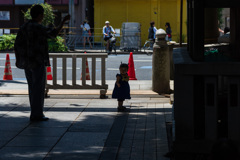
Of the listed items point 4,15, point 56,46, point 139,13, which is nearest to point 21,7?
point 4,15

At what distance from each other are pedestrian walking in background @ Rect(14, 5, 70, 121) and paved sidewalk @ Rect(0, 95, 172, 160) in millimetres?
408

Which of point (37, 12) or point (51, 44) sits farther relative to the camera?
point (51, 44)

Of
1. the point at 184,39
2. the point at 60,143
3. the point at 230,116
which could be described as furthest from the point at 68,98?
the point at 184,39

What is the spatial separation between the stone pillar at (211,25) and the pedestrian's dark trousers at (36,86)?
2.49 meters

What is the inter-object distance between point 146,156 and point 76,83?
571 cm

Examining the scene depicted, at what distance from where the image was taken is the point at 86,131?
767cm

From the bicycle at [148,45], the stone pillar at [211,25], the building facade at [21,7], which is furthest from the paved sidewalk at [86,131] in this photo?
the building facade at [21,7]

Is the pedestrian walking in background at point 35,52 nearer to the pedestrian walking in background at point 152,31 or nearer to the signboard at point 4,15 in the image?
the pedestrian walking in background at point 152,31

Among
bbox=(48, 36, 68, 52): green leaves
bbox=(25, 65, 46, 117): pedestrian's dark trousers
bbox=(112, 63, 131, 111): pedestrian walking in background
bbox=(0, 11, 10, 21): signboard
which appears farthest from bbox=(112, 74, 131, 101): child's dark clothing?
bbox=(0, 11, 10, 21): signboard

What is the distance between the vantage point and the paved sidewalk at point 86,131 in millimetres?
6359

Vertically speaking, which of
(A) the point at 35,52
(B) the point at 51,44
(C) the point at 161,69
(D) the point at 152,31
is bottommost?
(C) the point at 161,69

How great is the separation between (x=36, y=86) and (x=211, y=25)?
2.73 meters

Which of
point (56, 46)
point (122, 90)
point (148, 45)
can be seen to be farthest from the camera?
point (148, 45)

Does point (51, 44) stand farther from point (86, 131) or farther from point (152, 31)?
point (86, 131)
